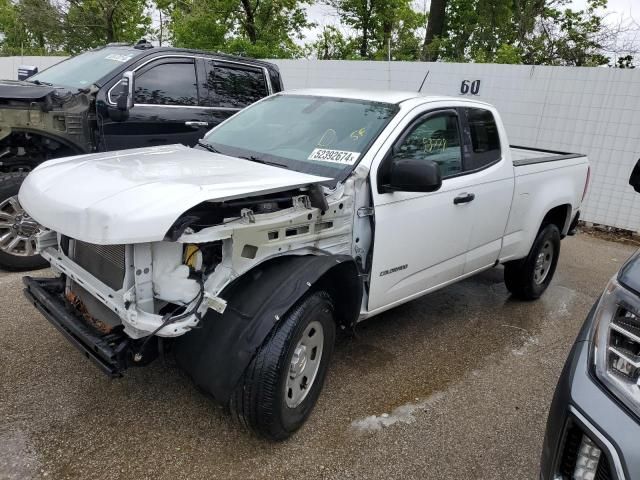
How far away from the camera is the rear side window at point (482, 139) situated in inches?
158

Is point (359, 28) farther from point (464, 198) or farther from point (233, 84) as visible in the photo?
point (464, 198)

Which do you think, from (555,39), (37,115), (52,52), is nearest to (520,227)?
(37,115)

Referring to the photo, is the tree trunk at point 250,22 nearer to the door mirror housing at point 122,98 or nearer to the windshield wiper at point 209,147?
the door mirror housing at point 122,98

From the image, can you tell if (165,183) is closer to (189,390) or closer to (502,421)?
(189,390)

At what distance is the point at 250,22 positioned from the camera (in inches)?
731

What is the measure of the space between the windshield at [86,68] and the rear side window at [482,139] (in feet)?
11.8

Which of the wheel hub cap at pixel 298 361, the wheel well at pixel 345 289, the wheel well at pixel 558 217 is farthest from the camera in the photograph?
the wheel well at pixel 558 217

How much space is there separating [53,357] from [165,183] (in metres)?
1.70

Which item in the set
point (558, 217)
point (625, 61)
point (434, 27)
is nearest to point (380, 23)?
point (434, 27)

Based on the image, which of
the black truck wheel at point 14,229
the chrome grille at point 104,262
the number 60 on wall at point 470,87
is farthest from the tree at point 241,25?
the chrome grille at point 104,262

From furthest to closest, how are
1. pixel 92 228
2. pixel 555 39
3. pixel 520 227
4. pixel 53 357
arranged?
pixel 555 39
pixel 520 227
pixel 53 357
pixel 92 228

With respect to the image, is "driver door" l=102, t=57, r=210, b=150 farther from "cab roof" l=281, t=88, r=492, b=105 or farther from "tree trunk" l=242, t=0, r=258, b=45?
"tree trunk" l=242, t=0, r=258, b=45

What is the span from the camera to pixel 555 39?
49.9 ft

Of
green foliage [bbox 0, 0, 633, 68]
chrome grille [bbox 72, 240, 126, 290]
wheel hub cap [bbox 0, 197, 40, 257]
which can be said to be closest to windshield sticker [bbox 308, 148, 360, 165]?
chrome grille [bbox 72, 240, 126, 290]
